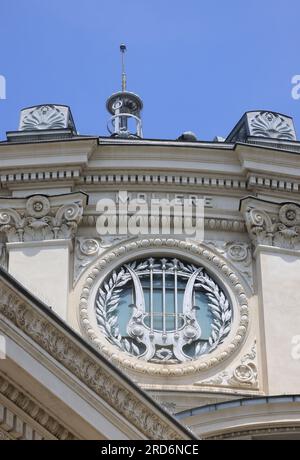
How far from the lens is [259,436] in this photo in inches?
748

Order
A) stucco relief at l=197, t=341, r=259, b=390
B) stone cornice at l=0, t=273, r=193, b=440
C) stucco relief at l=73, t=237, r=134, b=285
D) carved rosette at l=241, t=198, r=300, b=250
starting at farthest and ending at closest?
carved rosette at l=241, t=198, r=300, b=250
stucco relief at l=73, t=237, r=134, b=285
stucco relief at l=197, t=341, r=259, b=390
stone cornice at l=0, t=273, r=193, b=440

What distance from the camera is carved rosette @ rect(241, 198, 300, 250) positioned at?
2269 centimetres

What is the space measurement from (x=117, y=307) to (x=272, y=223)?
137 inches

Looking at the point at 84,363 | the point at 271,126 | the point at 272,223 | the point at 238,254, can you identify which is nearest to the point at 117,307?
the point at 238,254

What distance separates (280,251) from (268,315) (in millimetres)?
1442

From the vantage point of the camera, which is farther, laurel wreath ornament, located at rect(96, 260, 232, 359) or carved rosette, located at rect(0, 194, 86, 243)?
carved rosette, located at rect(0, 194, 86, 243)

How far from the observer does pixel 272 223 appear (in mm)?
22922

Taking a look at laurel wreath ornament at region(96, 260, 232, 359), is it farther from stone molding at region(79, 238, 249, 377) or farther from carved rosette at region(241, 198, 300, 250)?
carved rosette at region(241, 198, 300, 250)

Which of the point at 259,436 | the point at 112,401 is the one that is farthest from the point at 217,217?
the point at 112,401

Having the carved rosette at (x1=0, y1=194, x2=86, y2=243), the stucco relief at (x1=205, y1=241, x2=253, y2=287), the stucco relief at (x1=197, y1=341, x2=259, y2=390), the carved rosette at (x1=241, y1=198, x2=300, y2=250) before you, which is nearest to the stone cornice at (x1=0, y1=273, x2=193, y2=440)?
the stucco relief at (x1=197, y1=341, x2=259, y2=390)

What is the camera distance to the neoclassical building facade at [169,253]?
70.1ft

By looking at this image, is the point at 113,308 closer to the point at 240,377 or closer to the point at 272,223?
the point at 240,377

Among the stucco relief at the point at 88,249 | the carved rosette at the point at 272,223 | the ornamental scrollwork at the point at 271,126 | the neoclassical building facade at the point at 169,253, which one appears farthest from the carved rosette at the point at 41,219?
the ornamental scrollwork at the point at 271,126

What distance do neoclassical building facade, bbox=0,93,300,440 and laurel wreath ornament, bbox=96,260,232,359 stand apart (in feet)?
0.08
